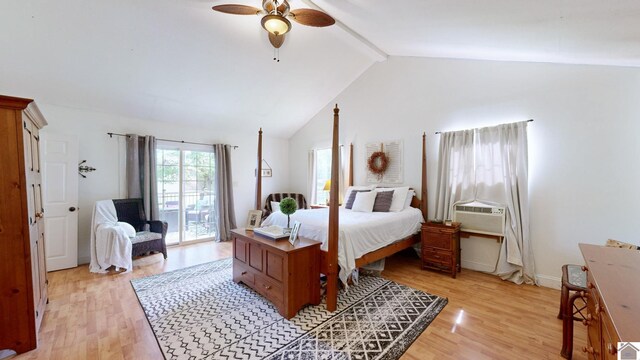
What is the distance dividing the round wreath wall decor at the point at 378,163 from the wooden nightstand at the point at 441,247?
4.16 ft

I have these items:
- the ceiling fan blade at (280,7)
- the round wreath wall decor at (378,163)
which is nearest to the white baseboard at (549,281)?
the round wreath wall decor at (378,163)

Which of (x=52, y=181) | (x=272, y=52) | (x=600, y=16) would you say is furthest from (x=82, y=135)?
(x=600, y=16)

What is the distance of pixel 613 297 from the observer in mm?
875

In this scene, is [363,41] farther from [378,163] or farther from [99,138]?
[99,138]

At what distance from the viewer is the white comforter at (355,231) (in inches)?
97.3

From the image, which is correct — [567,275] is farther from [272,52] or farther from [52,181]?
[52,181]

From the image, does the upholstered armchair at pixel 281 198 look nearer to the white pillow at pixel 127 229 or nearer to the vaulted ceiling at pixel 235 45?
the vaulted ceiling at pixel 235 45

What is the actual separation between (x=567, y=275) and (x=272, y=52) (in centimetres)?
393

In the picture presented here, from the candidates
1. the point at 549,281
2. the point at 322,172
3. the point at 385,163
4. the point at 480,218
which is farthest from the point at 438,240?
the point at 322,172

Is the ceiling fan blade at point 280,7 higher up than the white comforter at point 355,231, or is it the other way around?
the ceiling fan blade at point 280,7

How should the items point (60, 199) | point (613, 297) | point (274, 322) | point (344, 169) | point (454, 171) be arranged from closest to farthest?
point (613, 297)
point (274, 322)
point (60, 199)
point (454, 171)
point (344, 169)

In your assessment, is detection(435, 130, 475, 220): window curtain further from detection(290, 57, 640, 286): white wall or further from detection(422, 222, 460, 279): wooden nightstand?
detection(422, 222, 460, 279): wooden nightstand

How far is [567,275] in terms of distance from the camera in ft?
6.71

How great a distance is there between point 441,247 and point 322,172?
2.91m
